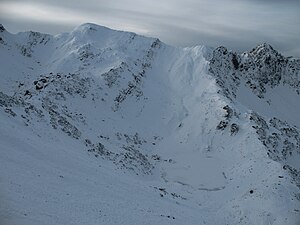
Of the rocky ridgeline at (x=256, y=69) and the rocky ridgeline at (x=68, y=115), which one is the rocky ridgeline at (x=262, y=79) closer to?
the rocky ridgeline at (x=256, y=69)

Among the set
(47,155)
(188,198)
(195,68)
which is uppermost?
(195,68)

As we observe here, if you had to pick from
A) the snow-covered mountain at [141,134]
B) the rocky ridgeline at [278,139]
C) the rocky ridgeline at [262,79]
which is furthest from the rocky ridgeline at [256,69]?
the rocky ridgeline at [278,139]

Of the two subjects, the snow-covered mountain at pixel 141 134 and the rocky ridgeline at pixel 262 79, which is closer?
the snow-covered mountain at pixel 141 134

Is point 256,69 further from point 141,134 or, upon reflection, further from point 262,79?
point 141,134

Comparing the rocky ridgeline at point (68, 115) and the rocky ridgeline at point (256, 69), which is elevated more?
the rocky ridgeline at point (256, 69)

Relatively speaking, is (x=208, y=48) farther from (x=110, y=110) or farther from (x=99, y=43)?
(x=110, y=110)

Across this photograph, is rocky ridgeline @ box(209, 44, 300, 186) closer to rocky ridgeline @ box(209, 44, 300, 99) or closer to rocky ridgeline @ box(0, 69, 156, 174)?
rocky ridgeline @ box(209, 44, 300, 99)

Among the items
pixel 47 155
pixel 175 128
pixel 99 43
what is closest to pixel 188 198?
pixel 47 155

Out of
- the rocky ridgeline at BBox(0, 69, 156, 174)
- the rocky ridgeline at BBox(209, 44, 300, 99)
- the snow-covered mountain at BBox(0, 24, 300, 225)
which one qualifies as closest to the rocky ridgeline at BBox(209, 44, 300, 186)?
the rocky ridgeline at BBox(209, 44, 300, 99)
